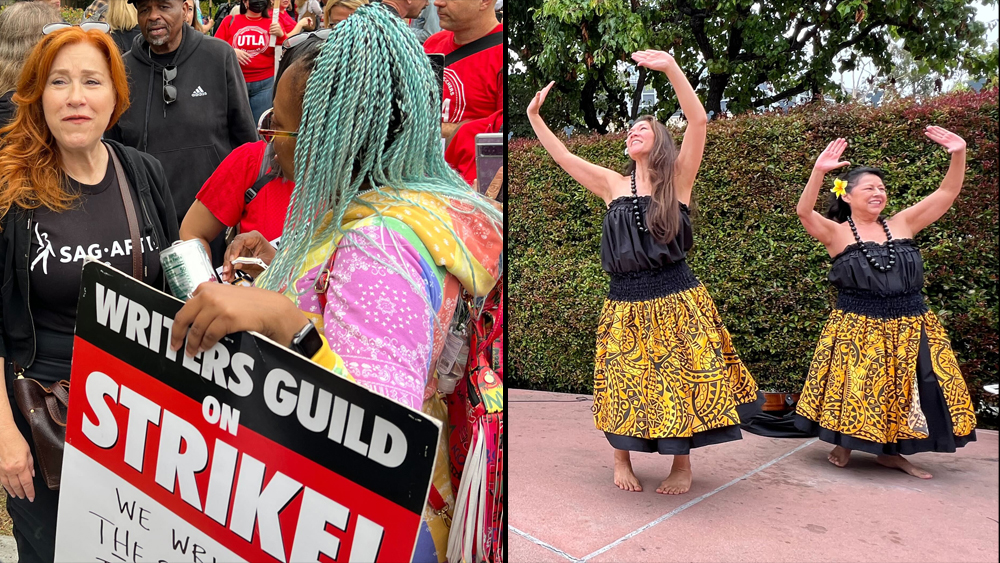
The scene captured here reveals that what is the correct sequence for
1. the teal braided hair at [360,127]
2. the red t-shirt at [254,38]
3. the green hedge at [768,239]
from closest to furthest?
the teal braided hair at [360,127] → the red t-shirt at [254,38] → the green hedge at [768,239]

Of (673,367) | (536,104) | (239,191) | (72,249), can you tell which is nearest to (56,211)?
(72,249)

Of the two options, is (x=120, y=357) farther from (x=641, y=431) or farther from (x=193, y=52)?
(x=641, y=431)

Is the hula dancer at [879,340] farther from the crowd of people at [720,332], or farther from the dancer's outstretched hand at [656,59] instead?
the dancer's outstretched hand at [656,59]

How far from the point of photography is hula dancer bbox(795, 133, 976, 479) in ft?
5.43

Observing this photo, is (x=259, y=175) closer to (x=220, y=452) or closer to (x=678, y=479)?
(x=220, y=452)

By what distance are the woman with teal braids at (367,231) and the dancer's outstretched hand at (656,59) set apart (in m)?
0.81

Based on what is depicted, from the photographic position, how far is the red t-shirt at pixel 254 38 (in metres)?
1.50

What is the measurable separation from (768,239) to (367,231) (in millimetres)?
1355

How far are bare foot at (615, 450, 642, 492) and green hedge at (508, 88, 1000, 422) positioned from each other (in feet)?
0.86


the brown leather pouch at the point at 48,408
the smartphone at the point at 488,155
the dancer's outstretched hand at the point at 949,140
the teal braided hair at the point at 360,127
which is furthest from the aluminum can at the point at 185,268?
the dancer's outstretched hand at the point at 949,140

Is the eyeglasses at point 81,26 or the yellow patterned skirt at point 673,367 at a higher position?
the eyeglasses at point 81,26

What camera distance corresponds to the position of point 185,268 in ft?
3.47

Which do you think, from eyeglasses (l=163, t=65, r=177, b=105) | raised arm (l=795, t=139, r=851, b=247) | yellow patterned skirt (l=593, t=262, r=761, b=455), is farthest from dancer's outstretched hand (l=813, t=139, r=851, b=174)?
eyeglasses (l=163, t=65, r=177, b=105)

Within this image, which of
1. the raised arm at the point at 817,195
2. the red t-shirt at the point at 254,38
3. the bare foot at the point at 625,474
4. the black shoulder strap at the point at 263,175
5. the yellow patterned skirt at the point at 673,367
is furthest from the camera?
the bare foot at the point at 625,474
